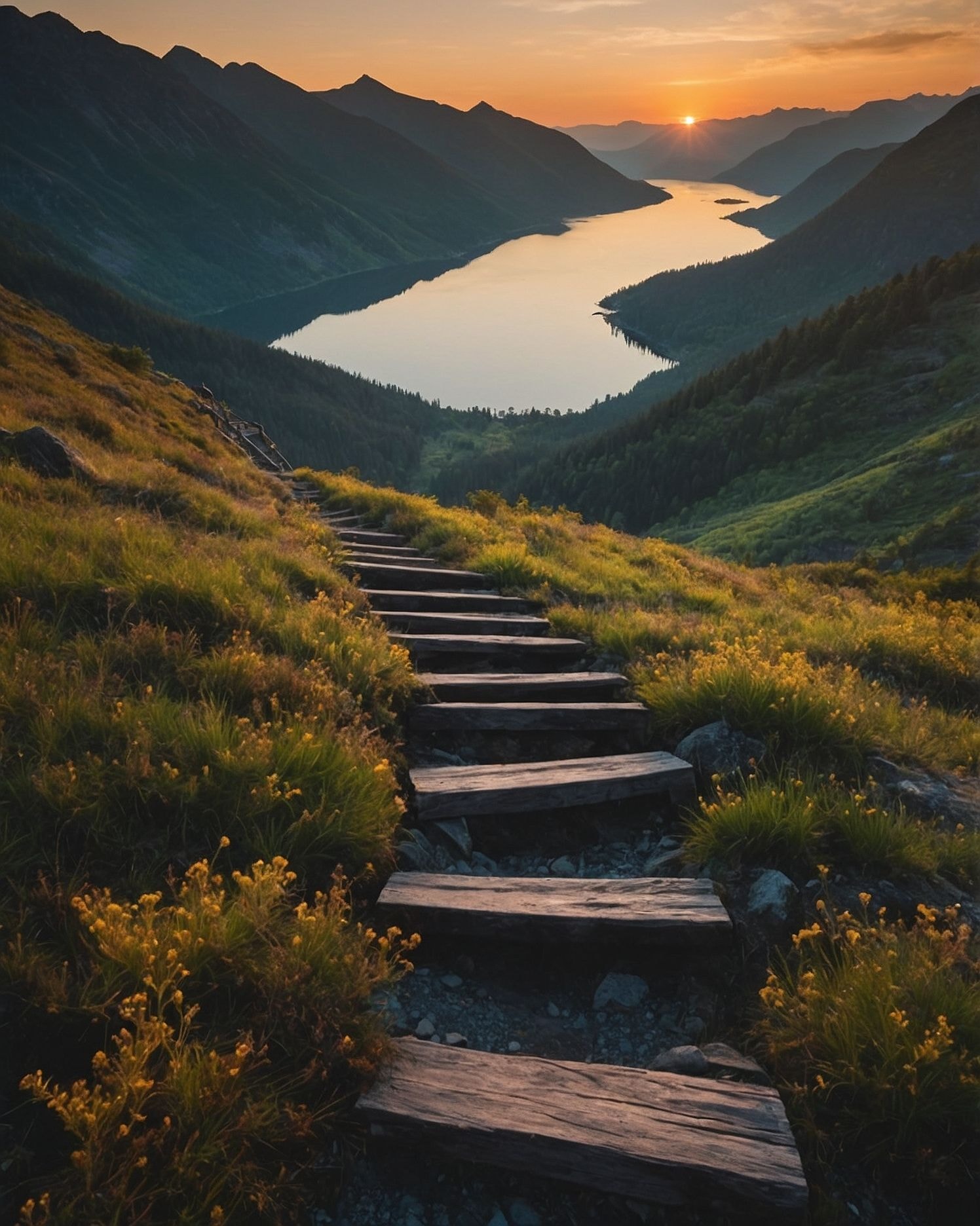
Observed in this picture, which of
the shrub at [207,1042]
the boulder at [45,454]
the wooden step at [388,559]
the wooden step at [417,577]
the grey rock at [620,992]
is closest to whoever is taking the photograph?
the shrub at [207,1042]

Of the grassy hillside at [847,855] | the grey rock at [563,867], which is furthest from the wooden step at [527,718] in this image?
the grey rock at [563,867]

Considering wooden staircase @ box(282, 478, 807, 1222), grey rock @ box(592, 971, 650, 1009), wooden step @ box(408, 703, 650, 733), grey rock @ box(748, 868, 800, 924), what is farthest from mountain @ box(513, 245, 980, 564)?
grey rock @ box(592, 971, 650, 1009)

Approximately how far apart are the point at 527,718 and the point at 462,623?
2332 millimetres

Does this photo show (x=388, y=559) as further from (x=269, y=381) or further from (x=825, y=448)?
(x=269, y=381)

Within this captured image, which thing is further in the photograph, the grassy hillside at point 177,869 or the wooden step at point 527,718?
the wooden step at point 527,718

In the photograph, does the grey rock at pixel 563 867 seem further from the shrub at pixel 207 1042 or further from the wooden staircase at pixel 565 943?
the shrub at pixel 207 1042

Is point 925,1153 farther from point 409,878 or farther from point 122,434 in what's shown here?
point 122,434

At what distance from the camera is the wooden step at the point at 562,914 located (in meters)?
3.40

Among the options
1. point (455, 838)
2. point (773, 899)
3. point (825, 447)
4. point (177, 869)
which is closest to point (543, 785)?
point (455, 838)

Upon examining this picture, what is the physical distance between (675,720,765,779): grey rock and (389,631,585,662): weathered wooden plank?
2074 millimetres

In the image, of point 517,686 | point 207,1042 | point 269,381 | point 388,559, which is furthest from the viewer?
point 269,381

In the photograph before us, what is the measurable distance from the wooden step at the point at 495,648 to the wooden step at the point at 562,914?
320 cm

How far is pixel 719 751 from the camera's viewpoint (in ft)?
15.9

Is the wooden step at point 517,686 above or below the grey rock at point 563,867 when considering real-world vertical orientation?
above
